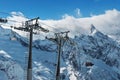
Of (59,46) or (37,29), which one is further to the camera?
(59,46)

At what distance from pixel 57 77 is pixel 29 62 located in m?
9.96

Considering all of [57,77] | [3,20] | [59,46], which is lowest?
[57,77]

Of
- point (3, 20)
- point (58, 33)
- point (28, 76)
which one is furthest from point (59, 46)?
point (3, 20)

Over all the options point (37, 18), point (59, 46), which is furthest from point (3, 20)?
point (59, 46)

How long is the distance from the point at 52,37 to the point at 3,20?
17.2 metres

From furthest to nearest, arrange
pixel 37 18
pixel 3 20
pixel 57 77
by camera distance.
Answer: pixel 57 77 → pixel 37 18 → pixel 3 20

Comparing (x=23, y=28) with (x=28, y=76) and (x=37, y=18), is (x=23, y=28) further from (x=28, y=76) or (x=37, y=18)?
(x=28, y=76)

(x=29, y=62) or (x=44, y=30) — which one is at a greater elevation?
(x=44, y=30)

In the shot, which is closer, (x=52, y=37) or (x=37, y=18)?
(x=37, y=18)

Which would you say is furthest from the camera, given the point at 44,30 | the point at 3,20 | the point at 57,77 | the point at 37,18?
the point at 57,77

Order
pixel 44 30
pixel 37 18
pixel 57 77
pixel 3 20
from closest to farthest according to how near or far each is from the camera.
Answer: pixel 3 20 → pixel 37 18 → pixel 44 30 → pixel 57 77

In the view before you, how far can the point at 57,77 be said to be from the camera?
5703 cm

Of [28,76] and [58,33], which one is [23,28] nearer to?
[28,76]

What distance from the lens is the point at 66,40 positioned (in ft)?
199
